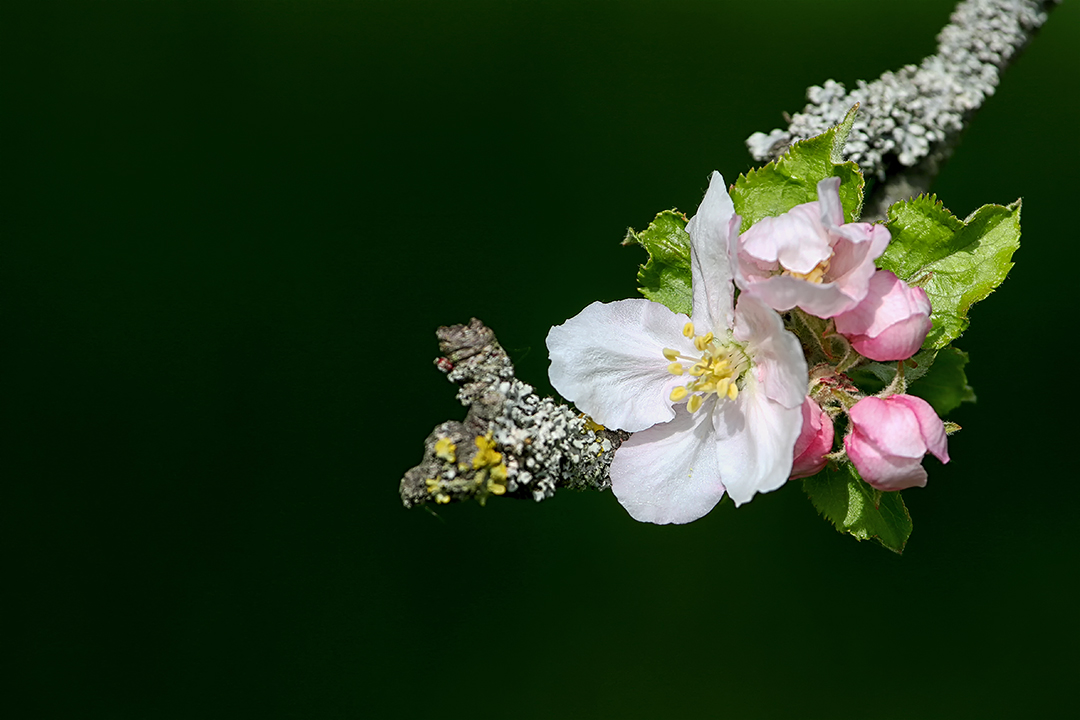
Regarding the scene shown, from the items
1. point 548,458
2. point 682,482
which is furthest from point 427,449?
point 682,482

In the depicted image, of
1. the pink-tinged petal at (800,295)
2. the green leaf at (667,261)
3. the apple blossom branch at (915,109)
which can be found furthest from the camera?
the apple blossom branch at (915,109)

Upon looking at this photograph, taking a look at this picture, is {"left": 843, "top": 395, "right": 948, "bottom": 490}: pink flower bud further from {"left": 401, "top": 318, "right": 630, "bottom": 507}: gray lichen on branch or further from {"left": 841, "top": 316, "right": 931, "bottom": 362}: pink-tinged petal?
{"left": 401, "top": 318, "right": 630, "bottom": 507}: gray lichen on branch

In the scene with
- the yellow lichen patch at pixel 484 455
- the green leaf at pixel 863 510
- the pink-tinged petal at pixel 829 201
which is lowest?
the green leaf at pixel 863 510

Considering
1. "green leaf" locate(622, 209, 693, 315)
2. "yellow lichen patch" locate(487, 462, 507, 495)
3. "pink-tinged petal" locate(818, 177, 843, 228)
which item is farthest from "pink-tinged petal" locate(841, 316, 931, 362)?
"yellow lichen patch" locate(487, 462, 507, 495)

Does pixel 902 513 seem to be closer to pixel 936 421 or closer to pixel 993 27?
pixel 936 421

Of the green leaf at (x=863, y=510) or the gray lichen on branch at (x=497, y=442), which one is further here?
the green leaf at (x=863, y=510)

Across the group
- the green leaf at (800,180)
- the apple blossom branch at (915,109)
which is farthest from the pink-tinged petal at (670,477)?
the apple blossom branch at (915,109)

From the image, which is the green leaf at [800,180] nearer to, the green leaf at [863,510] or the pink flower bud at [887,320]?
the pink flower bud at [887,320]
